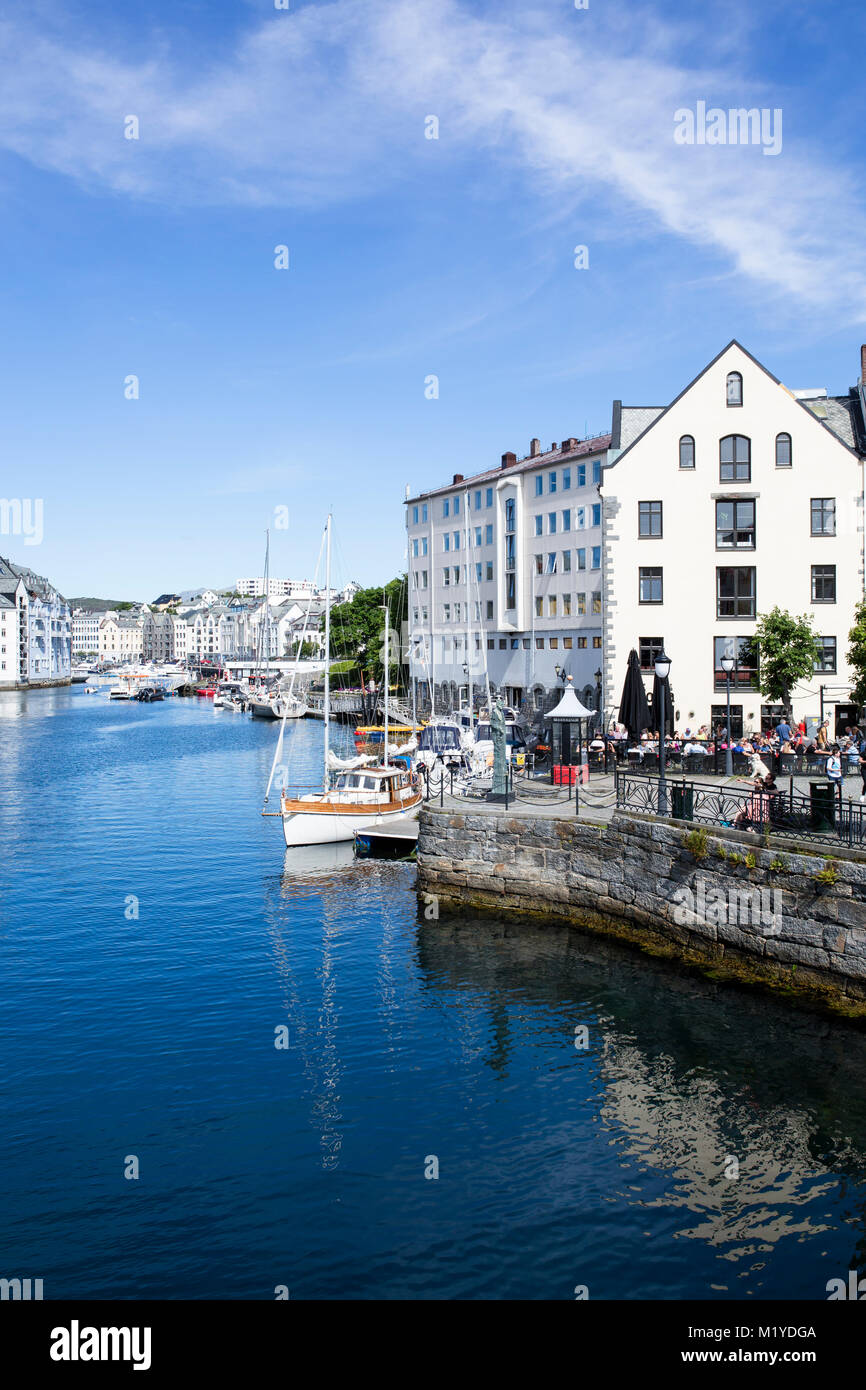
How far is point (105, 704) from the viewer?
156 meters

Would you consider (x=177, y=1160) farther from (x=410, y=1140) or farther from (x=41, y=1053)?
(x=41, y=1053)

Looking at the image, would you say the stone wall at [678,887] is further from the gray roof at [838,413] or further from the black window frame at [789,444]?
the gray roof at [838,413]

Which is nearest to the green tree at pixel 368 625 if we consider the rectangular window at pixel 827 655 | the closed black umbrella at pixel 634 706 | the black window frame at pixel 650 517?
the black window frame at pixel 650 517

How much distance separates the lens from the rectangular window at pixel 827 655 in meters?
41.4

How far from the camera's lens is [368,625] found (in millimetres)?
120875

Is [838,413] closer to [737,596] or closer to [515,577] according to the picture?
[737,596]

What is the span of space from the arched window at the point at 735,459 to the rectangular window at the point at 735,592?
3.77m

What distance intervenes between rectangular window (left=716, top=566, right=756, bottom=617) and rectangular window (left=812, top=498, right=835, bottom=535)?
310 cm

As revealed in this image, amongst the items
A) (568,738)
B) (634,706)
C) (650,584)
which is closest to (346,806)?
(568,738)

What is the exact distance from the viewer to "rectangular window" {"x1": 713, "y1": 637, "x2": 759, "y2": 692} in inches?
1650

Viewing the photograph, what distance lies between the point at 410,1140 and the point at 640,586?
3110 centimetres

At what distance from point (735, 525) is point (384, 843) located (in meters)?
19.5

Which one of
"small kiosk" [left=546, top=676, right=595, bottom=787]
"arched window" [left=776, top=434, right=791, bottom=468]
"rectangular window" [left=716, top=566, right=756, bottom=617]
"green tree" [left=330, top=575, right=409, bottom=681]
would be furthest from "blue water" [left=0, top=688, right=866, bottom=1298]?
"green tree" [left=330, top=575, right=409, bottom=681]

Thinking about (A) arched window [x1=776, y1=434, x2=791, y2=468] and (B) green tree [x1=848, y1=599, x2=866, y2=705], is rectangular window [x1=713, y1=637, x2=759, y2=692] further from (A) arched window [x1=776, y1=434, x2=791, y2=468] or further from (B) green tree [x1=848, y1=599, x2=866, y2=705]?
(B) green tree [x1=848, y1=599, x2=866, y2=705]
